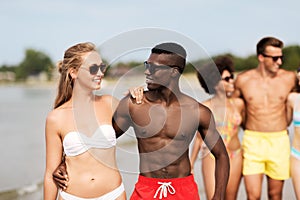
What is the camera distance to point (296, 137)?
5676 millimetres

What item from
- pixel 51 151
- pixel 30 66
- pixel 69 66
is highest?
pixel 69 66

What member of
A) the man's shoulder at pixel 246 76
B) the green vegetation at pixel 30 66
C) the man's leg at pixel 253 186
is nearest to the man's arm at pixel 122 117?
the man's leg at pixel 253 186

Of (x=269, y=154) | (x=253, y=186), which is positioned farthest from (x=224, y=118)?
(x=253, y=186)

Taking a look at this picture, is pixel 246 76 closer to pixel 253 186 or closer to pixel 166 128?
pixel 253 186

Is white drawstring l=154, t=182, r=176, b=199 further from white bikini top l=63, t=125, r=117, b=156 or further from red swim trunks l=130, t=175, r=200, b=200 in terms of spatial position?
white bikini top l=63, t=125, r=117, b=156

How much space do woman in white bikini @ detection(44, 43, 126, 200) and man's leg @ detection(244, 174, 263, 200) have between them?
8.56 ft

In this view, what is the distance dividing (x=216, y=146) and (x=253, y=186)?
249cm

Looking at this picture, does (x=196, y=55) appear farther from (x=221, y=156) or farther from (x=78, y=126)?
(x=78, y=126)

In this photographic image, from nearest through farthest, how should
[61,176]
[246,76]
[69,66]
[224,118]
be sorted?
1. [61,176]
2. [69,66]
3. [224,118]
4. [246,76]

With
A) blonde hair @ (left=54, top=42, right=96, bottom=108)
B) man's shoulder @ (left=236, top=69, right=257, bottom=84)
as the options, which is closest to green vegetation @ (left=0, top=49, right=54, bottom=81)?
man's shoulder @ (left=236, top=69, right=257, bottom=84)

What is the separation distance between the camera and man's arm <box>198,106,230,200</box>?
3.93 metres

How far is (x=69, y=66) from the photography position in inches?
158

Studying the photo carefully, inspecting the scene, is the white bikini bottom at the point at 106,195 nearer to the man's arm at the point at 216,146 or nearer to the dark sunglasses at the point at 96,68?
the man's arm at the point at 216,146

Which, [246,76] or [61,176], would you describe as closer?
[61,176]
